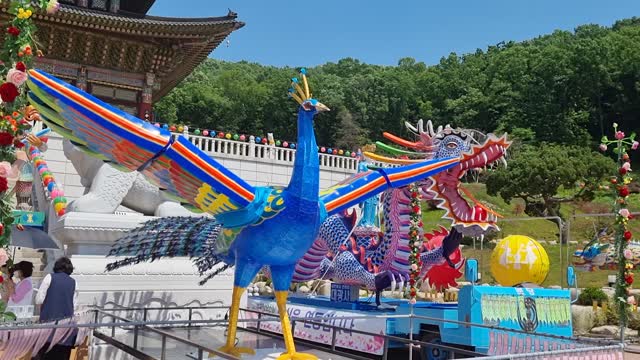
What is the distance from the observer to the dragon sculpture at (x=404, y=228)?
31.8 ft

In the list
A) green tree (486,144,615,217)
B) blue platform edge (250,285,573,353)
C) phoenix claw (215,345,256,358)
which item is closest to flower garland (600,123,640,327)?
blue platform edge (250,285,573,353)

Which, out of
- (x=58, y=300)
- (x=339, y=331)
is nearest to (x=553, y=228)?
(x=339, y=331)

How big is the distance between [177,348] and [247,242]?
1.89m

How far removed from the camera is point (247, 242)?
5109mm

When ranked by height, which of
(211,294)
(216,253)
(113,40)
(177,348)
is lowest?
(177,348)

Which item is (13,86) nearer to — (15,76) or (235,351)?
(15,76)

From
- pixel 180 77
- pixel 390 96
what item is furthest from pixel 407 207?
pixel 390 96

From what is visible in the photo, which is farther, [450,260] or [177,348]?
[450,260]

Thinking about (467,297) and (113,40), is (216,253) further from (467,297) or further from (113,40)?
(113,40)

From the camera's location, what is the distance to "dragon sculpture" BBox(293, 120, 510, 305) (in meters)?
9.68

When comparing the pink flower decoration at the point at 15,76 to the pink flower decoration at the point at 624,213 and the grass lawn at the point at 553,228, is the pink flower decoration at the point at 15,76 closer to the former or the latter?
the pink flower decoration at the point at 624,213

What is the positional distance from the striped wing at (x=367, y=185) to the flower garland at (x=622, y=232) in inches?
110

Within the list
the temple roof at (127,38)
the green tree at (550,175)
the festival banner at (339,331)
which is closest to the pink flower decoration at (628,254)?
the festival banner at (339,331)

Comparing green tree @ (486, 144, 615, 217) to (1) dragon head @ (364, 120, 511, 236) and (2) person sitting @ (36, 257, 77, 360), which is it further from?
(2) person sitting @ (36, 257, 77, 360)
